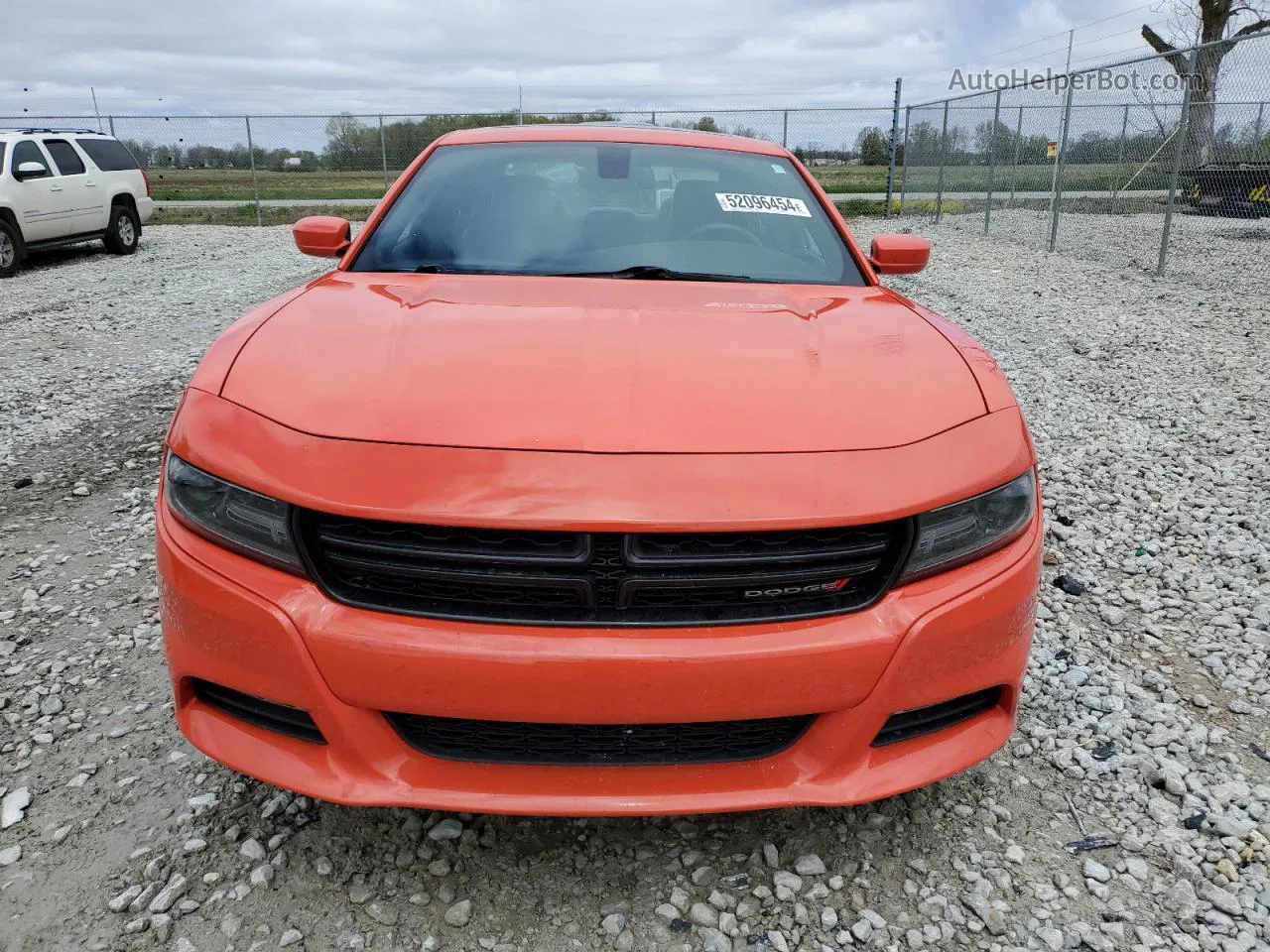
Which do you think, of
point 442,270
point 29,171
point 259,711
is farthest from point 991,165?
point 259,711

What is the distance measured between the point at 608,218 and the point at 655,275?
1.24 feet

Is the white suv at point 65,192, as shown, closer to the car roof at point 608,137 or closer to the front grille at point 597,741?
the car roof at point 608,137

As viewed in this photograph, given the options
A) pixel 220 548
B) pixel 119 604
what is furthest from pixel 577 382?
pixel 119 604

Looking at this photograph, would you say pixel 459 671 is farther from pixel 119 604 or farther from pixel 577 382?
pixel 119 604

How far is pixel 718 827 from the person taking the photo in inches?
82.8

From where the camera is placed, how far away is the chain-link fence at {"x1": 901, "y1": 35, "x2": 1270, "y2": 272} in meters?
10.6

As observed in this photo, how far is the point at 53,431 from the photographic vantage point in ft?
16.6

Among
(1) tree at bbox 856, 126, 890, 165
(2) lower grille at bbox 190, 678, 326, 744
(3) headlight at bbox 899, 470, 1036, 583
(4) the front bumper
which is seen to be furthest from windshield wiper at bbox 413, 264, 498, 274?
(1) tree at bbox 856, 126, 890, 165

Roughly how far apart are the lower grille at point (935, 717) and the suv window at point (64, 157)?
1366 centimetres

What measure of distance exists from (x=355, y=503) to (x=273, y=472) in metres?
0.20

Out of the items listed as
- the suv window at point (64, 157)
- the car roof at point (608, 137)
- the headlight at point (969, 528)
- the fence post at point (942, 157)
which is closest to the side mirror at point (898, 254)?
the car roof at point (608, 137)

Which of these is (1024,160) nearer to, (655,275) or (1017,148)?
(1017,148)

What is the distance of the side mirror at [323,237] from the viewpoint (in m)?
3.34

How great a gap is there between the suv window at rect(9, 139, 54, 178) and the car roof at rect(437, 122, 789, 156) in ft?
34.8
